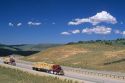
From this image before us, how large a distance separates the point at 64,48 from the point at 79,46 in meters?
8.75

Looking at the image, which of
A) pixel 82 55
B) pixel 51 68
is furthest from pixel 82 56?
pixel 51 68

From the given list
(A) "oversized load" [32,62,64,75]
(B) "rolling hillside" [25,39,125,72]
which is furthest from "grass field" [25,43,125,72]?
(A) "oversized load" [32,62,64,75]

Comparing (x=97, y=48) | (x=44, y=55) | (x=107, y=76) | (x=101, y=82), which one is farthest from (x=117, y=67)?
(x=97, y=48)

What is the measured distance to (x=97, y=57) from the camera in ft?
430

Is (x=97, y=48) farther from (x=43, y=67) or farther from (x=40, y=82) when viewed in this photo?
(x=40, y=82)

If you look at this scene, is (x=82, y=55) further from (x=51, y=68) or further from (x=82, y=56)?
(x=51, y=68)

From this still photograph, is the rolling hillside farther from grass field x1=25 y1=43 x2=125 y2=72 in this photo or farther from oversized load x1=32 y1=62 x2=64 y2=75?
oversized load x1=32 y1=62 x2=64 y2=75

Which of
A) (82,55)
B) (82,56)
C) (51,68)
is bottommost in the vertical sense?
(51,68)

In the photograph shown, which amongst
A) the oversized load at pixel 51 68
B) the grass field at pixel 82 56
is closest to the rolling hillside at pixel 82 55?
the grass field at pixel 82 56

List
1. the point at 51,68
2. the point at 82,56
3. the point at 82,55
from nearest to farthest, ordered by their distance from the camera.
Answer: the point at 51,68 < the point at 82,56 < the point at 82,55

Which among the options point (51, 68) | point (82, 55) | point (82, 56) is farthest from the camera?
point (82, 55)

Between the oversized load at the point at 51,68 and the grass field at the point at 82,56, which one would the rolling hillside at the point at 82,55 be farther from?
the oversized load at the point at 51,68

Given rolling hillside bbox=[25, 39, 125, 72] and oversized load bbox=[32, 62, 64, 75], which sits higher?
rolling hillside bbox=[25, 39, 125, 72]

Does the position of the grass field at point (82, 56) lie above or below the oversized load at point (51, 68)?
above
